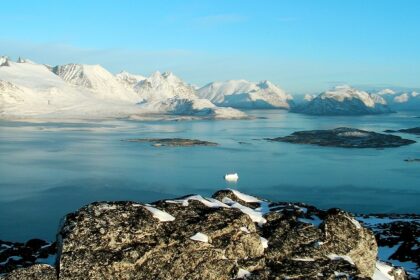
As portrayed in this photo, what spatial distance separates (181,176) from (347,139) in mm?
84939

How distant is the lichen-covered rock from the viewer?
1205cm

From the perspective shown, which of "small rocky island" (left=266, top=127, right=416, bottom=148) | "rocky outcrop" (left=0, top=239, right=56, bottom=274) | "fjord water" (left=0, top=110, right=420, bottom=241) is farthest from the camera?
"small rocky island" (left=266, top=127, right=416, bottom=148)

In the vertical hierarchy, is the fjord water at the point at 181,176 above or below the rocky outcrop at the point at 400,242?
below

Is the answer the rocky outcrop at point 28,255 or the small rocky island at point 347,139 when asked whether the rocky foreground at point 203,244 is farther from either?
the small rocky island at point 347,139

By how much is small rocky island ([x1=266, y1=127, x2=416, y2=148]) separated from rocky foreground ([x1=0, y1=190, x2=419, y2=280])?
420 ft

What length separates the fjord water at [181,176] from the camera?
59500 mm

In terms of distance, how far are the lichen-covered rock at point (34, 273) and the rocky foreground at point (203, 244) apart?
2cm

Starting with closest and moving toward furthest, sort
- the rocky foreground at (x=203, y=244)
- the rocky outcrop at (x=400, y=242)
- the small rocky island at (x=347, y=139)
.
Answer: the rocky foreground at (x=203, y=244) < the rocky outcrop at (x=400, y=242) < the small rocky island at (x=347, y=139)

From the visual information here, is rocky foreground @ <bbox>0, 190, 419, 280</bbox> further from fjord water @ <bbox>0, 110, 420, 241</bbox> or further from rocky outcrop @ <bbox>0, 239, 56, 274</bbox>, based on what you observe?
fjord water @ <bbox>0, 110, 420, 241</bbox>

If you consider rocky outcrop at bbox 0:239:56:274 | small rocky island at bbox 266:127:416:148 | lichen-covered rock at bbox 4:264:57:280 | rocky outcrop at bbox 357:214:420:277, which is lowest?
small rocky island at bbox 266:127:416:148

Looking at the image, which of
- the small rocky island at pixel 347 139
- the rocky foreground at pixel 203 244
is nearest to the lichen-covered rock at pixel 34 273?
the rocky foreground at pixel 203 244

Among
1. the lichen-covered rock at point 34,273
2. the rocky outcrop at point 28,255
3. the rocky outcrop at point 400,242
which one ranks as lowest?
the rocky outcrop at point 400,242

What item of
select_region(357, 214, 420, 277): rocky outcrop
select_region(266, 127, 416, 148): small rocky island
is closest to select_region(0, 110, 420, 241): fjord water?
select_region(266, 127, 416, 148): small rocky island

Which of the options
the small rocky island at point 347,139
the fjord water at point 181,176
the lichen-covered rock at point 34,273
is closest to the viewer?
the lichen-covered rock at point 34,273
